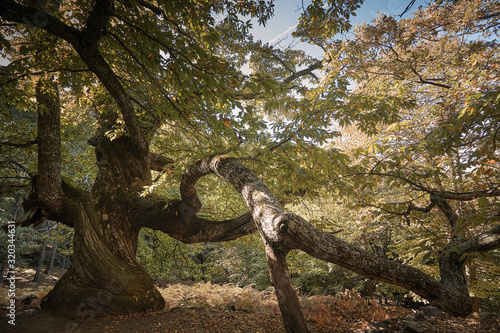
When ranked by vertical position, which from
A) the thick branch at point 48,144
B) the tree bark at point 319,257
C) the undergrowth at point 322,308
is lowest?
the undergrowth at point 322,308

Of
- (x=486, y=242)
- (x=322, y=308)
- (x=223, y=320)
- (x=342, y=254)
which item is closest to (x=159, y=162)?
(x=223, y=320)

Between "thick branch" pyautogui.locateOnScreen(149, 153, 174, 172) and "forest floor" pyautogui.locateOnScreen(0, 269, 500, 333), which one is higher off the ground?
"thick branch" pyautogui.locateOnScreen(149, 153, 174, 172)

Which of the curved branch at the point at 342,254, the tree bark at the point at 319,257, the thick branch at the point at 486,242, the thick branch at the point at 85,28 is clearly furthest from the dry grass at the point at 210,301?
the thick branch at the point at 85,28

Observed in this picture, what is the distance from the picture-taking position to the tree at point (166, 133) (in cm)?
271

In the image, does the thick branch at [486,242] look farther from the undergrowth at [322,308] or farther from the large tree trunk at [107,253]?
the large tree trunk at [107,253]

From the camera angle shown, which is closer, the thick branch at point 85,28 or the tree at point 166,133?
the thick branch at point 85,28

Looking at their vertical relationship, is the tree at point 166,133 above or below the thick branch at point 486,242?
above

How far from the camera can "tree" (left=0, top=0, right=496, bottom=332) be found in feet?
8.88

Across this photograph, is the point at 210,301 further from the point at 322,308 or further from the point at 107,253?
the point at 322,308

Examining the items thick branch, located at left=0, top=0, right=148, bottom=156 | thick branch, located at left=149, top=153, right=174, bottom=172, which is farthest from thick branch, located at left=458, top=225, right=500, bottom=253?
thick branch, located at left=149, top=153, right=174, bottom=172

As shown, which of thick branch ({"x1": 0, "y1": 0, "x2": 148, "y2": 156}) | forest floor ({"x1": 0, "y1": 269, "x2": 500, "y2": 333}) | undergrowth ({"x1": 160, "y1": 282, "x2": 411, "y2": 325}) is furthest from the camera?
undergrowth ({"x1": 160, "y1": 282, "x2": 411, "y2": 325})

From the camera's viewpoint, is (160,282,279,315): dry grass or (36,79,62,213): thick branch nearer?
(36,79,62,213): thick branch

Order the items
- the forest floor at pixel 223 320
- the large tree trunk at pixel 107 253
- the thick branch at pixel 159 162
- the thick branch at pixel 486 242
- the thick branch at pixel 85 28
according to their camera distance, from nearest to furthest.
Result: 1. the thick branch at pixel 85 28
2. the thick branch at pixel 486 242
3. the forest floor at pixel 223 320
4. the large tree trunk at pixel 107 253
5. the thick branch at pixel 159 162

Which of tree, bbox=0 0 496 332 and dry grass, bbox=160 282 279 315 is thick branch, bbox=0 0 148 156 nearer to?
tree, bbox=0 0 496 332
